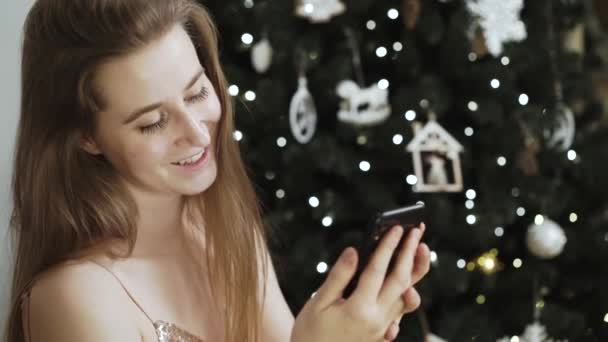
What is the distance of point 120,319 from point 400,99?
156 centimetres

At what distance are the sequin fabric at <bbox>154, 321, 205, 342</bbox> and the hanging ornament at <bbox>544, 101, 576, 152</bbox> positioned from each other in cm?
174

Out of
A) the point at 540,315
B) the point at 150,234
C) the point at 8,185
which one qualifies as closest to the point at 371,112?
the point at 540,315

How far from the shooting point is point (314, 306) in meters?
1.20

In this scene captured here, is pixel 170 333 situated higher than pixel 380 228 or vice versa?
pixel 380 228

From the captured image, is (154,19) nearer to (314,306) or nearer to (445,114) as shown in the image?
(314,306)

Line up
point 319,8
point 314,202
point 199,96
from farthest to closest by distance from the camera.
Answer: point 314,202
point 319,8
point 199,96

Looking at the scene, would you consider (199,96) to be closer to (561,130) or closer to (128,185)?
(128,185)

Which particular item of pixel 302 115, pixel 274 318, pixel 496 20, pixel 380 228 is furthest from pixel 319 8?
pixel 380 228

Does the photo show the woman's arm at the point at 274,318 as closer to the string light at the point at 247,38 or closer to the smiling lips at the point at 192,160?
the smiling lips at the point at 192,160

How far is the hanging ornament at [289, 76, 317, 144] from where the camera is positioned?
8.61ft

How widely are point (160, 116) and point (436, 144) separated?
1.56 m

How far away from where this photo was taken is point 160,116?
1237mm

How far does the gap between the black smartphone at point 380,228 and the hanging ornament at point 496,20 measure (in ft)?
4.98

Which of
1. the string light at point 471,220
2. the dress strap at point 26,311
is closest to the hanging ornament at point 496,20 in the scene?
the string light at point 471,220
